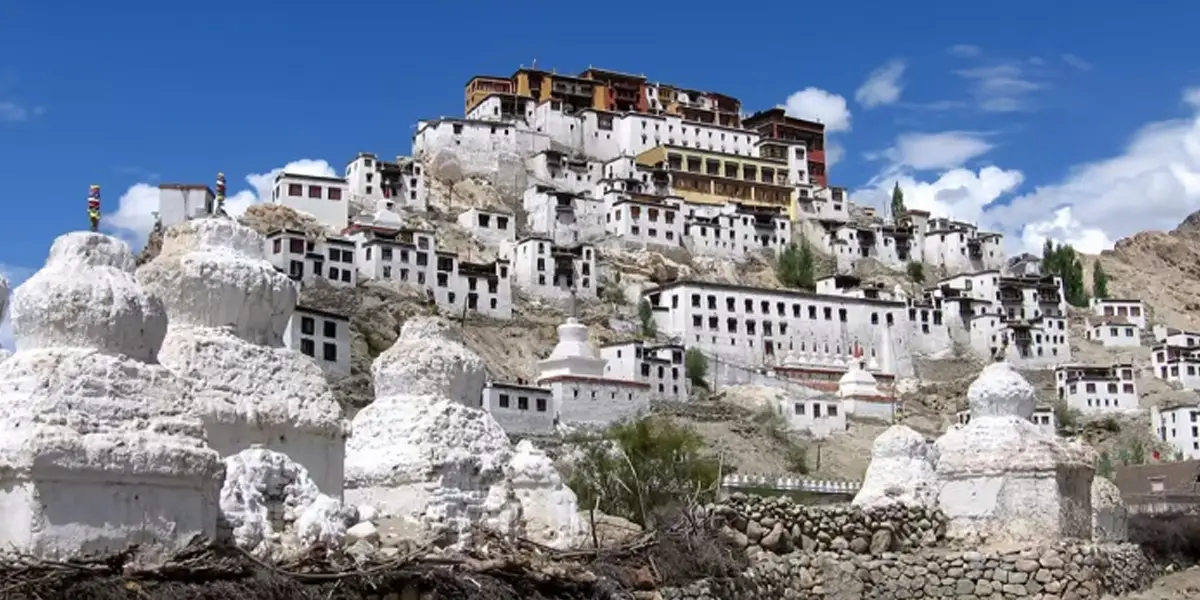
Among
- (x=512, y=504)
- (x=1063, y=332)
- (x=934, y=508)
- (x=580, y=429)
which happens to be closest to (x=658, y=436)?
(x=580, y=429)

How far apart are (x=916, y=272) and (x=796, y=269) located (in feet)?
43.2

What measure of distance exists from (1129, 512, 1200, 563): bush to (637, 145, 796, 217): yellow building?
77960 mm

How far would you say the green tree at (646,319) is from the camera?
84.9m

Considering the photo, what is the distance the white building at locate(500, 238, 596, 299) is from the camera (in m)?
86.6

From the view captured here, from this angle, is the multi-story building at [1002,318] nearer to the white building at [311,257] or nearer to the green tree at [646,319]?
the green tree at [646,319]

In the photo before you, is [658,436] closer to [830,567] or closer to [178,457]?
[830,567]

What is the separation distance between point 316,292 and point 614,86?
47.3 metres

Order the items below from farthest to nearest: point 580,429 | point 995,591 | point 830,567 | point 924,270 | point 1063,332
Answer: point 924,270 < point 1063,332 < point 580,429 < point 995,591 < point 830,567

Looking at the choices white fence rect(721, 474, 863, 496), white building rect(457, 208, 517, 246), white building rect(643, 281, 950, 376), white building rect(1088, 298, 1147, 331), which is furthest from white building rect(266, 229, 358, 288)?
white building rect(1088, 298, 1147, 331)

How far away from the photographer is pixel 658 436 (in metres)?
49.1

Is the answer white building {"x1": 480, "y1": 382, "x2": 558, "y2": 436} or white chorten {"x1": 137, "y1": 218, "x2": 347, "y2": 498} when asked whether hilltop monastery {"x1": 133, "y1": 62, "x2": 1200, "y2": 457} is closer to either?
white building {"x1": 480, "y1": 382, "x2": 558, "y2": 436}

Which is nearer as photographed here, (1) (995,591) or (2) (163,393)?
(2) (163,393)

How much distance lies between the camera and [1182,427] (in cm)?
8288

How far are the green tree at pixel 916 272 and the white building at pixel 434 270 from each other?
37416 millimetres
